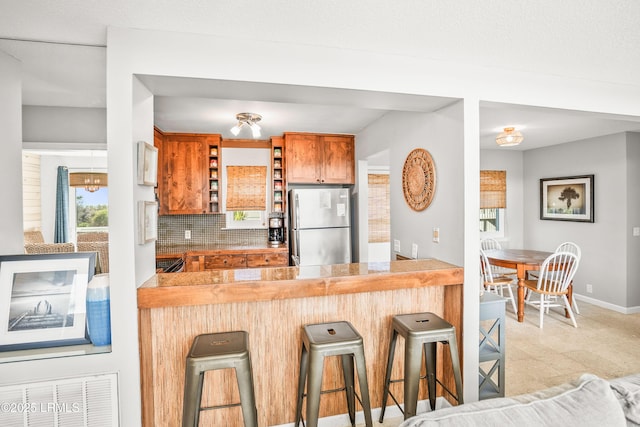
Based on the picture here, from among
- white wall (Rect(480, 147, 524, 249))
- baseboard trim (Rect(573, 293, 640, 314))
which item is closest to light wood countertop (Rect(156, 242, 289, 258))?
white wall (Rect(480, 147, 524, 249))

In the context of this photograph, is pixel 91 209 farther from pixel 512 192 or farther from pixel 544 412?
pixel 512 192

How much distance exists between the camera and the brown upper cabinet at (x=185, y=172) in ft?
13.8

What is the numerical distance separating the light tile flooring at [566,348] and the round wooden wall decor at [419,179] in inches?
63.4

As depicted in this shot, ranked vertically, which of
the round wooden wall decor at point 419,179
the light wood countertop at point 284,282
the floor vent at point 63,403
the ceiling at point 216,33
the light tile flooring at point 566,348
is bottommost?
the light tile flooring at point 566,348

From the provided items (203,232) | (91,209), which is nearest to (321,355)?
(203,232)

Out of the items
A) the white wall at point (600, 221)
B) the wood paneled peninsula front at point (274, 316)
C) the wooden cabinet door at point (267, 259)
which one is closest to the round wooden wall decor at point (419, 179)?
the wood paneled peninsula front at point (274, 316)

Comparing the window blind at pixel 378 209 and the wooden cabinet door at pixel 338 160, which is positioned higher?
the wooden cabinet door at pixel 338 160

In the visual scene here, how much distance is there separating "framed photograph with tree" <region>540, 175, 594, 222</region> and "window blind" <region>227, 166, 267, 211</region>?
4.64 metres

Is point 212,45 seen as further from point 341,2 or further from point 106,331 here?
point 106,331

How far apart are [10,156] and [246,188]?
2.77m

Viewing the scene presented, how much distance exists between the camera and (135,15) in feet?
5.20

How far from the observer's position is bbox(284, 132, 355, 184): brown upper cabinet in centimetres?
436

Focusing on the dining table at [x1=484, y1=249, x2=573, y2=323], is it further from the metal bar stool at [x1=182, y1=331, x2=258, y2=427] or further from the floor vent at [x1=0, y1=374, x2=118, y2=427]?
the floor vent at [x1=0, y1=374, x2=118, y2=427]

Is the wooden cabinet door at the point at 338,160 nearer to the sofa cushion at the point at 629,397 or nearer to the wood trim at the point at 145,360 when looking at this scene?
the wood trim at the point at 145,360
